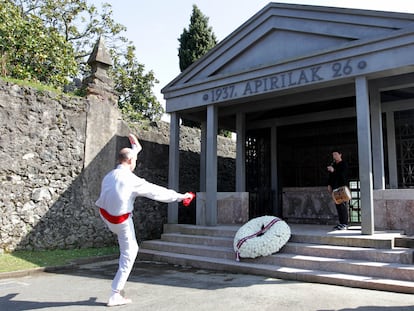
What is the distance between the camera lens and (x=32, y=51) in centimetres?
1272

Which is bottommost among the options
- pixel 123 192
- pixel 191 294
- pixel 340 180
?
pixel 191 294

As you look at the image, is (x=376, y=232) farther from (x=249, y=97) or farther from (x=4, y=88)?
(x=4, y=88)

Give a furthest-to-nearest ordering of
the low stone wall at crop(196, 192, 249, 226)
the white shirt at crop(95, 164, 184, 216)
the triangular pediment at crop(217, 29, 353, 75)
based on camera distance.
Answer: the low stone wall at crop(196, 192, 249, 226), the triangular pediment at crop(217, 29, 353, 75), the white shirt at crop(95, 164, 184, 216)

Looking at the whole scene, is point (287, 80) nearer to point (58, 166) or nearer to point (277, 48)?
point (277, 48)

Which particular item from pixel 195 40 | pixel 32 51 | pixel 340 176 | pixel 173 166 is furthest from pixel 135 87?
pixel 340 176

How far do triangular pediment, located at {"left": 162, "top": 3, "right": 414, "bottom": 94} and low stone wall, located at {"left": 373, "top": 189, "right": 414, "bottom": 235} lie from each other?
3067 mm

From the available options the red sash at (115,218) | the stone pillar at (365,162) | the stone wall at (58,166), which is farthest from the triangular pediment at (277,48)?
the red sash at (115,218)

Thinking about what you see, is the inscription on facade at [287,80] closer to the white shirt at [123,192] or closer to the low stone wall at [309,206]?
the low stone wall at [309,206]

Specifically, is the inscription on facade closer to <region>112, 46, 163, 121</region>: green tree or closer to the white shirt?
the white shirt

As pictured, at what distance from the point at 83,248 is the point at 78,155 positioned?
225 cm

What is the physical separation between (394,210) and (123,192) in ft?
18.6

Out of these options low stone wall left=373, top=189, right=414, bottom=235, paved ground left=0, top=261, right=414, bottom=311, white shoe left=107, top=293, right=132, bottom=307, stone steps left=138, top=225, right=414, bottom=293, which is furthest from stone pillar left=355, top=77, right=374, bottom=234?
white shoe left=107, top=293, right=132, bottom=307

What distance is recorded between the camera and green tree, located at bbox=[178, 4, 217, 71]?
845 inches

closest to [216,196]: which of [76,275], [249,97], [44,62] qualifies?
[249,97]
